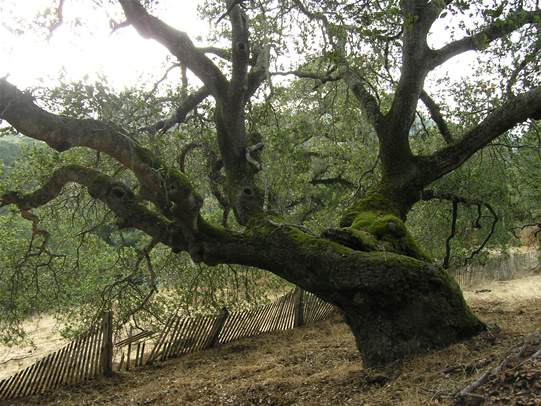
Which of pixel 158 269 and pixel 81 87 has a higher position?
pixel 81 87

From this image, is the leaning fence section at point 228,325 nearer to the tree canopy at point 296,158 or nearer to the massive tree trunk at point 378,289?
the tree canopy at point 296,158

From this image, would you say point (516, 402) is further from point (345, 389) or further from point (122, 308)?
point (122, 308)

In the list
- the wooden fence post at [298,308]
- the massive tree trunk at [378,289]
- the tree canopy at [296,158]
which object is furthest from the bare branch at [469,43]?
the wooden fence post at [298,308]

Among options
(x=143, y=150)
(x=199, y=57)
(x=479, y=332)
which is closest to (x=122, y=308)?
(x=143, y=150)

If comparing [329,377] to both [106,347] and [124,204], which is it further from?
[106,347]

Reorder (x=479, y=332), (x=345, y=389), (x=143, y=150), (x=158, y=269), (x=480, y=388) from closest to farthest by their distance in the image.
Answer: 1. (x=480, y=388)
2. (x=345, y=389)
3. (x=479, y=332)
4. (x=143, y=150)
5. (x=158, y=269)

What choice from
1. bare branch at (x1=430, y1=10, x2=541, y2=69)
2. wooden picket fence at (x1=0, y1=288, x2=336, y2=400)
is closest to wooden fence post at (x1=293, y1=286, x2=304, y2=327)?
wooden picket fence at (x1=0, y1=288, x2=336, y2=400)

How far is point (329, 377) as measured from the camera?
16.0 feet

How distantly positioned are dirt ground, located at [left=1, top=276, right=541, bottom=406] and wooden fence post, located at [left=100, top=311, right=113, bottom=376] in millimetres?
224

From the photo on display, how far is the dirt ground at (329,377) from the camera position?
2.94 meters

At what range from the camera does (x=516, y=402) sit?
8.34 ft

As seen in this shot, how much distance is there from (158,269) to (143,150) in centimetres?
473

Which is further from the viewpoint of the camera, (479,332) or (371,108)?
(371,108)

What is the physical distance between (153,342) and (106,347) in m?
1.18
